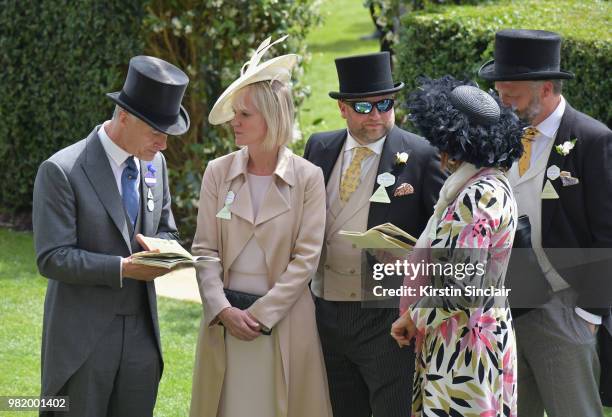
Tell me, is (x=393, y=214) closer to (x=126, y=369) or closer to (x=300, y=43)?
(x=126, y=369)

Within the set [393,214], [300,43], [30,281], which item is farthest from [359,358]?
[300,43]

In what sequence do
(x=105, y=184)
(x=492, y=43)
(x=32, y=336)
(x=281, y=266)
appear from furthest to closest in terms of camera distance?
(x=492, y=43) < (x=32, y=336) < (x=281, y=266) < (x=105, y=184)

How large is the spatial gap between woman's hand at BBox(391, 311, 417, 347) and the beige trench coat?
55 centimetres

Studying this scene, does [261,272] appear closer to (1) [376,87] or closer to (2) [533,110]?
(1) [376,87]

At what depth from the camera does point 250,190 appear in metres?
5.18

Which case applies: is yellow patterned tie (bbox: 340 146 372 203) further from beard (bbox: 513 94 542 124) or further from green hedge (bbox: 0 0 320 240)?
green hedge (bbox: 0 0 320 240)

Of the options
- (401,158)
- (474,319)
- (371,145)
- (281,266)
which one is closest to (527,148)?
(401,158)

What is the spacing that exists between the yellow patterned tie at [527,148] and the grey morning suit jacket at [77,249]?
196 cm

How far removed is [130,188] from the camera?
5.01m

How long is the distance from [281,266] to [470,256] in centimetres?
112

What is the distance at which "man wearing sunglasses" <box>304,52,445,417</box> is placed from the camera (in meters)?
5.23

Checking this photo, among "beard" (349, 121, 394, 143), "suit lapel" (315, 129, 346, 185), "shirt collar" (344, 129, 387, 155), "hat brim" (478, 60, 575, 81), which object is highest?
"hat brim" (478, 60, 575, 81)

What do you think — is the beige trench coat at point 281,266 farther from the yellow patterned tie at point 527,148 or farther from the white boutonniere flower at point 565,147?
the white boutonniere flower at point 565,147

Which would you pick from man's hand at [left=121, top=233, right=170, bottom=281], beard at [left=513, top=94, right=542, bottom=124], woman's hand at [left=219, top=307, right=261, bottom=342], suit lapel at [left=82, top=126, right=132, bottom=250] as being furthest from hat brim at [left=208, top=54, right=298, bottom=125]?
beard at [left=513, top=94, right=542, bottom=124]
